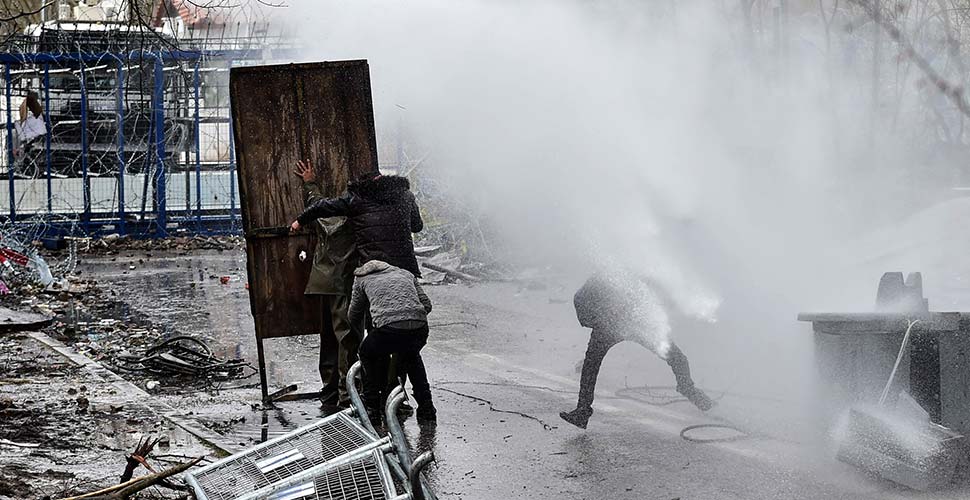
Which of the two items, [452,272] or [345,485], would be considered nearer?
[345,485]

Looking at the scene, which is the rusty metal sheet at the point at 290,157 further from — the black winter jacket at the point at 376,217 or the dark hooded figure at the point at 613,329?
the dark hooded figure at the point at 613,329

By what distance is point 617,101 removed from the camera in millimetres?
12602

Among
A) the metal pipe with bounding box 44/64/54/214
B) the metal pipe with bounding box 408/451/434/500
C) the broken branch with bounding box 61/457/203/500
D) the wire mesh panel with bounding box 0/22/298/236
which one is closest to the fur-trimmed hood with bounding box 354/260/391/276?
the broken branch with bounding box 61/457/203/500

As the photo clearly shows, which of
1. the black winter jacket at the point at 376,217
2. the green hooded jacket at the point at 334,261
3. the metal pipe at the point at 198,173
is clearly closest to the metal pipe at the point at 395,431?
the black winter jacket at the point at 376,217

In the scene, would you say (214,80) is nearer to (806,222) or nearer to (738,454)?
(806,222)

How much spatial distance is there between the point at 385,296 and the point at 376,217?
773 millimetres

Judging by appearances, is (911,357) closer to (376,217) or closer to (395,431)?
(395,431)

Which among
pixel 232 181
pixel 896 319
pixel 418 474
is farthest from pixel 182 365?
pixel 232 181

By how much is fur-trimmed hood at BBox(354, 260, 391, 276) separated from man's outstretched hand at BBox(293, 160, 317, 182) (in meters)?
1.11

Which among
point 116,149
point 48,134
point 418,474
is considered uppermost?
point 48,134

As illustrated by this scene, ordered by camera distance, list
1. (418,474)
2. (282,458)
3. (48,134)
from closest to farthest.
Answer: (418,474)
(282,458)
(48,134)

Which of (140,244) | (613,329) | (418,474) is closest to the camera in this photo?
(418,474)

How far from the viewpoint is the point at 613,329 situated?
7.58 meters

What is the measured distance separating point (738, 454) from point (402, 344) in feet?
7.17
